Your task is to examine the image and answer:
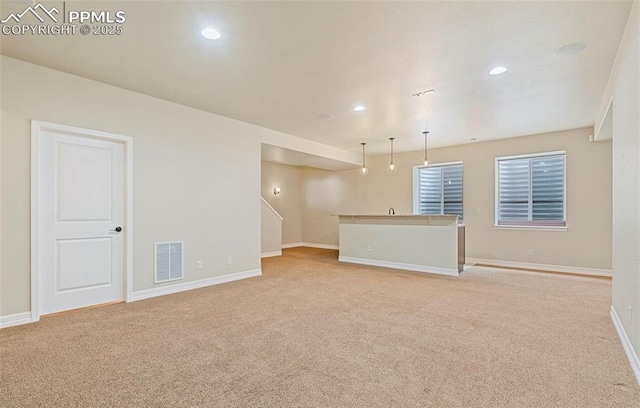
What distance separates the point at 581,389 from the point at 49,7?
186 inches

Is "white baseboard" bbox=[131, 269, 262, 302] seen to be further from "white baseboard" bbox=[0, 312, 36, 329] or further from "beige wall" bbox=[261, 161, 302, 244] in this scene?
"beige wall" bbox=[261, 161, 302, 244]

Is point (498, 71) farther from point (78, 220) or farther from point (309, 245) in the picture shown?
point (309, 245)

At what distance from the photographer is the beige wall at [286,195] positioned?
366 inches

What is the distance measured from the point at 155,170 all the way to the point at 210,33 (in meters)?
2.27

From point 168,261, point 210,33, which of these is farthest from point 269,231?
point 210,33

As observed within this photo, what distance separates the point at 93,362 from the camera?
2.36 meters

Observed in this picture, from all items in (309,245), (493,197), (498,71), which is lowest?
(309,245)

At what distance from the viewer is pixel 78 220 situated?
361 centimetres

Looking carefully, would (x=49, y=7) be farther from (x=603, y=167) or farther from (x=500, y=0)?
(x=603, y=167)

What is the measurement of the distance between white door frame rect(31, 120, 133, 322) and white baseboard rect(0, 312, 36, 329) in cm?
4

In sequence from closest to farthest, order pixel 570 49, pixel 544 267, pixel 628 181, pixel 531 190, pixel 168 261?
pixel 628 181
pixel 570 49
pixel 168 261
pixel 544 267
pixel 531 190

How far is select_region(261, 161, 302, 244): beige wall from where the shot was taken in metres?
9.29

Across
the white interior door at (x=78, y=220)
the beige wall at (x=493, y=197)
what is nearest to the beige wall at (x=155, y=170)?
the white interior door at (x=78, y=220)

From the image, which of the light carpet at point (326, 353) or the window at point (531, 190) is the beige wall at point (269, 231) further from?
the window at point (531, 190)
